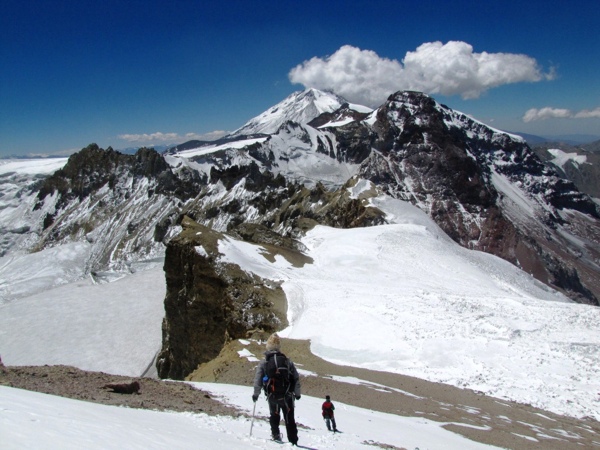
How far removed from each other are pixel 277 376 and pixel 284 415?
3.11 ft

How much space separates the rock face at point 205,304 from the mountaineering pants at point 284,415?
69.6 feet

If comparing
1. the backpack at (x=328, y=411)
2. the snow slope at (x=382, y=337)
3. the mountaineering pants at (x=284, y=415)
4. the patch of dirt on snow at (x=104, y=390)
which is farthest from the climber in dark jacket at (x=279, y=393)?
the patch of dirt on snow at (x=104, y=390)

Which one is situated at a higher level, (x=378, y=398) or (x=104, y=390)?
(x=104, y=390)

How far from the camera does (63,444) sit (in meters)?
6.73

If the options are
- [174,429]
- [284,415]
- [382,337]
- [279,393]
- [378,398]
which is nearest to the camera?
[174,429]

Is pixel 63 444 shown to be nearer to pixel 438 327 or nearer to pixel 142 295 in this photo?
pixel 438 327

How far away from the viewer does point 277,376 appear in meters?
11.4

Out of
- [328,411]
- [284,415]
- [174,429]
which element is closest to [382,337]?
[328,411]

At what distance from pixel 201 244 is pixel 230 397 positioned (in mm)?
26542

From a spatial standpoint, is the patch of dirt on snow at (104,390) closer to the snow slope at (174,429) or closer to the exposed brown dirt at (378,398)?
the exposed brown dirt at (378,398)

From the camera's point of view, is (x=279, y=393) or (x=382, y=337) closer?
(x=279, y=393)

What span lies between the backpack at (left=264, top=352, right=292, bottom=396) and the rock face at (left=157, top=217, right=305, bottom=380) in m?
21.2

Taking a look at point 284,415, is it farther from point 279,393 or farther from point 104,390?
point 104,390

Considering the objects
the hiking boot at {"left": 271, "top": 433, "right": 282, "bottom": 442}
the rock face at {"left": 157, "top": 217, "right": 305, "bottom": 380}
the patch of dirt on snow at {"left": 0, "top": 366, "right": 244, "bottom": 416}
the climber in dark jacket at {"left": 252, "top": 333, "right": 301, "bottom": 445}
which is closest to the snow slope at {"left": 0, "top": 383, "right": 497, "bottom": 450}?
the hiking boot at {"left": 271, "top": 433, "right": 282, "bottom": 442}
